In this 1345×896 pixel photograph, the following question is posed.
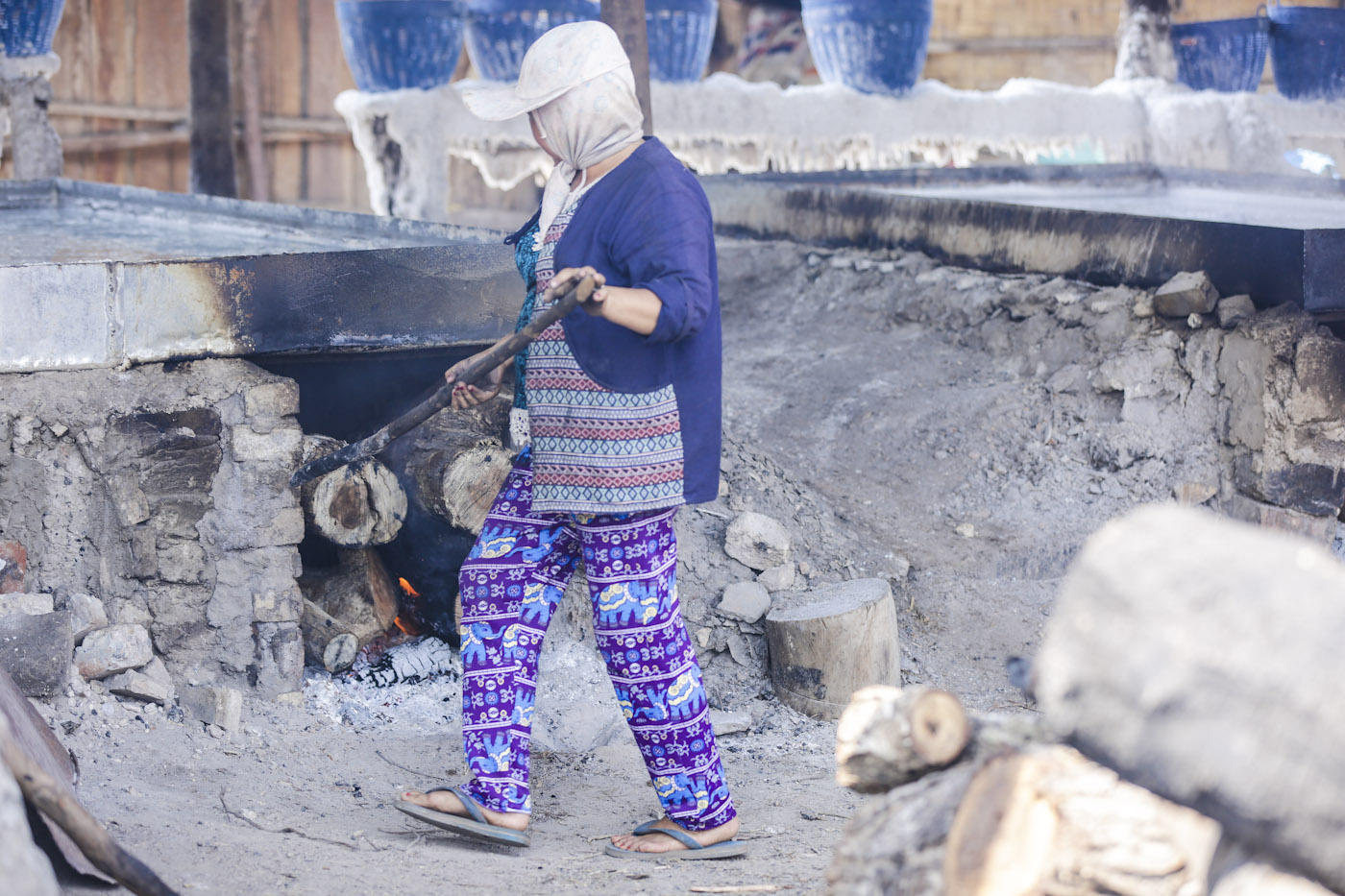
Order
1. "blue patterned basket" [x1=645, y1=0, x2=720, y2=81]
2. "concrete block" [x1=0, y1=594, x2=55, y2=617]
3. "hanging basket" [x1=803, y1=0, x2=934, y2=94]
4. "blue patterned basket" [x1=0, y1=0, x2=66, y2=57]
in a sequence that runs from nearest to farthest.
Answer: "concrete block" [x1=0, y1=594, x2=55, y2=617] → "blue patterned basket" [x1=0, y1=0, x2=66, y2=57] → "blue patterned basket" [x1=645, y1=0, x2=720, y2=81] → "hanging basket" [x1=803, y1=0, x2=934, y2=94]

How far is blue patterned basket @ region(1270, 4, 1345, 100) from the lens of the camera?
772cm

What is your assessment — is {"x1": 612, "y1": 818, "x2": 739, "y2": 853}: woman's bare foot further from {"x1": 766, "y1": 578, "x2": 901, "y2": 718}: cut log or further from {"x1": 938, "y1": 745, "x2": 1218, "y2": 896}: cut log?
{"x1": 938, "y1": 745, "x2": 1218, "y2": 896}: cut log

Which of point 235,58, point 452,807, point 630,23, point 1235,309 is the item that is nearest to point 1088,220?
point 1235,309

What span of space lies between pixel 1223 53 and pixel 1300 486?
4.94m

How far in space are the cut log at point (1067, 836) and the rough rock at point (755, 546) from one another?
2.01 meters

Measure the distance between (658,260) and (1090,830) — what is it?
3.97 feet

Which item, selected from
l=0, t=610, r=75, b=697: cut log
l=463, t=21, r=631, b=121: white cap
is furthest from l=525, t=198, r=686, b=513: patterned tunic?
l=0, t=610, r=75, b=697: cut log

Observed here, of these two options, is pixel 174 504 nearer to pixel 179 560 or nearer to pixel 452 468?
pixel 179 560

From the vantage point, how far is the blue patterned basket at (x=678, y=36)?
683 centimetres

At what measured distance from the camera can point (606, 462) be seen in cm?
238

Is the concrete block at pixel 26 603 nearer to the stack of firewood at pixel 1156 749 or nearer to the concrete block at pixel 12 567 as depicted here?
the concrete block at pixel 12 567

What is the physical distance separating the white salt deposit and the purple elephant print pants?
4.43 meters

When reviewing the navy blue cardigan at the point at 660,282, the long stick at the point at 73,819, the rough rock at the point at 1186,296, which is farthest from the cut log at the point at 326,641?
the rough rock at the point at 1186,296

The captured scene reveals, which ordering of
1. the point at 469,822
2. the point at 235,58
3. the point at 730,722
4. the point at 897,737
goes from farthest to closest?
the point at 235,58 < the point at 730,722 < the point at 469,822 < the point at 897,737
